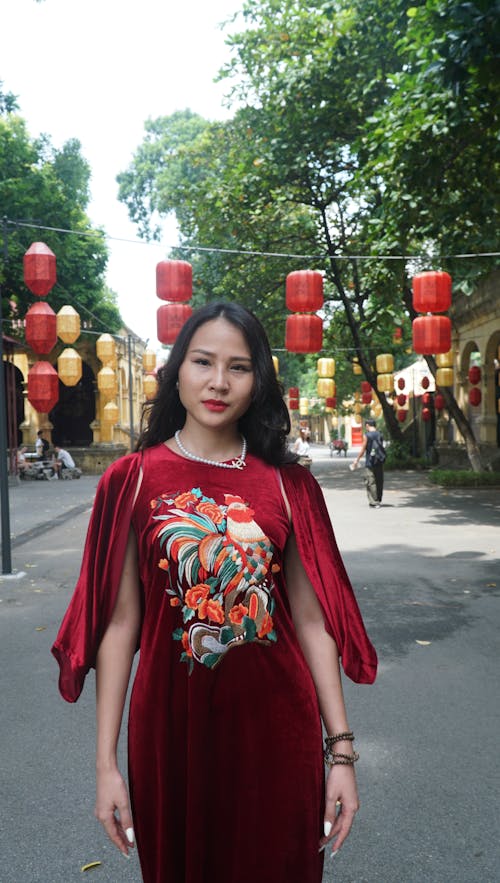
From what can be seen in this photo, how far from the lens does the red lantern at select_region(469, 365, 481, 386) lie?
821 inches

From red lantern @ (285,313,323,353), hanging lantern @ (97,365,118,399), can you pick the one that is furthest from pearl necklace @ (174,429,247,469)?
hanging lantern @ (97,365,118,399)

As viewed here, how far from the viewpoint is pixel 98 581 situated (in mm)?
1664

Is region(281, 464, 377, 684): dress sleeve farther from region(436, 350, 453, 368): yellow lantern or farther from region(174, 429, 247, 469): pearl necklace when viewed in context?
region(436, 350, 453, 368): yellow lantern

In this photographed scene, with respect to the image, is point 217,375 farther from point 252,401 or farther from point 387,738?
point 387,738

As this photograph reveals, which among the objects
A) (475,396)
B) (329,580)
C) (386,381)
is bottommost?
(329,580)

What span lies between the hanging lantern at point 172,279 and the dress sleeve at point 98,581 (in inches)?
470

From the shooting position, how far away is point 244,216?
61.3ft

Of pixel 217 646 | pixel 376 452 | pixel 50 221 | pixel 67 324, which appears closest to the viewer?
pixel 217 646

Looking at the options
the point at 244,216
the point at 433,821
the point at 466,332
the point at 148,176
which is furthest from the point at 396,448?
the point at 433,821

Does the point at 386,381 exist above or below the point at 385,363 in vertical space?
below

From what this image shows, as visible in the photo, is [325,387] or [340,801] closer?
[340,801]

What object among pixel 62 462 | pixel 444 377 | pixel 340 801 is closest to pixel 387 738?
pixel 340 801

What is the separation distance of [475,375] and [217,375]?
2030 cm

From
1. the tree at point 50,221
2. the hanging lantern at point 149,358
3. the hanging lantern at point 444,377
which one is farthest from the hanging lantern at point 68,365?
the hanging lantern at point 444,377
